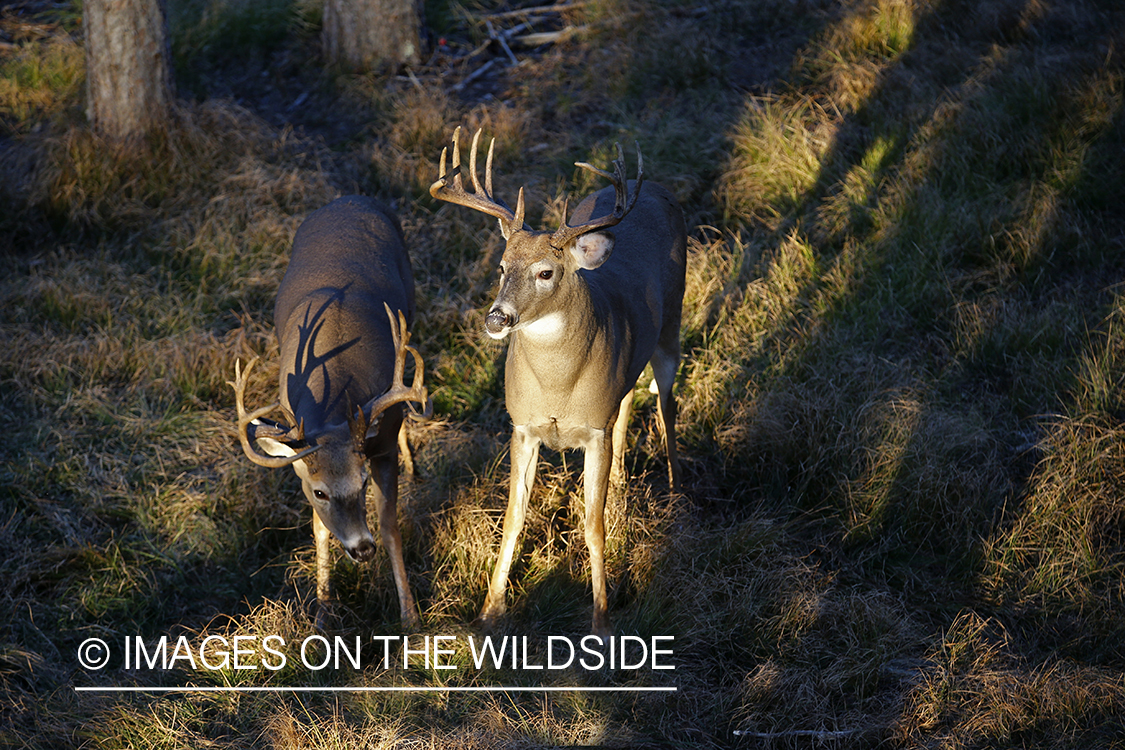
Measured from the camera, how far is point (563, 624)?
14.6 feet

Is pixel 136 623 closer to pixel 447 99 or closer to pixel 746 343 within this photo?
pixel 746 343

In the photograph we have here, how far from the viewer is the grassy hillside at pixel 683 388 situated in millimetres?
4078

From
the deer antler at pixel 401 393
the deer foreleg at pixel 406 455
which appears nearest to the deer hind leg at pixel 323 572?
the deer antler at pixel 401 393

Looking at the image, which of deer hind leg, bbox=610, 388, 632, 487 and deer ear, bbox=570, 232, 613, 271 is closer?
deer ear, bbox=570, 232, 613, 271

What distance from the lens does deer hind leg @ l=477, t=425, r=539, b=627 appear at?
4.30 metres

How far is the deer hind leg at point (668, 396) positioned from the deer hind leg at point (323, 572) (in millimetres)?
1859

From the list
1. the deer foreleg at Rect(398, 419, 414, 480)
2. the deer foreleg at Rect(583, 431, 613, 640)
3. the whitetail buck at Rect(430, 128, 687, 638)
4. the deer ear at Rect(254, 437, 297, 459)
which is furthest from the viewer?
the deer foreleg at Rect(398, 419, 414, 480)

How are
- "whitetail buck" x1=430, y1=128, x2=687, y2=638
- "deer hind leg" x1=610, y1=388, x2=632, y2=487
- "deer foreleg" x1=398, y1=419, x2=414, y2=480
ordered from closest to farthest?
"whitetail buck" x1=430, y1=128, x2=687, y2=638 < "deer hind leg" x1=610, y1=388, x2=632, y2=487 < "deer foreleg" x1=398, y1=419, x2=414, y2=480

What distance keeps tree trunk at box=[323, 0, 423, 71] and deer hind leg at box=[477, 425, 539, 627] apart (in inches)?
223

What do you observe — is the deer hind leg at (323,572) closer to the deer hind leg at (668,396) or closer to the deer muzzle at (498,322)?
the deer muzzle at (498,322)

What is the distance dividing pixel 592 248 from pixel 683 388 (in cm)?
213

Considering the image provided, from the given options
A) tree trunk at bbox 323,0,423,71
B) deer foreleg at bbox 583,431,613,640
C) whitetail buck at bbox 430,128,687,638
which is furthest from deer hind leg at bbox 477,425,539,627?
tree trunk at bbox 323,0,423,71

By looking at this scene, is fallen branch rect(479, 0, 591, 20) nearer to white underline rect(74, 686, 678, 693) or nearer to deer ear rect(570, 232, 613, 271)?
deer ear rect(570, 232, 613, 271)

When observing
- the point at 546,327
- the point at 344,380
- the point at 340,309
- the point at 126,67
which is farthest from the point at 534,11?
the point at 546,327
